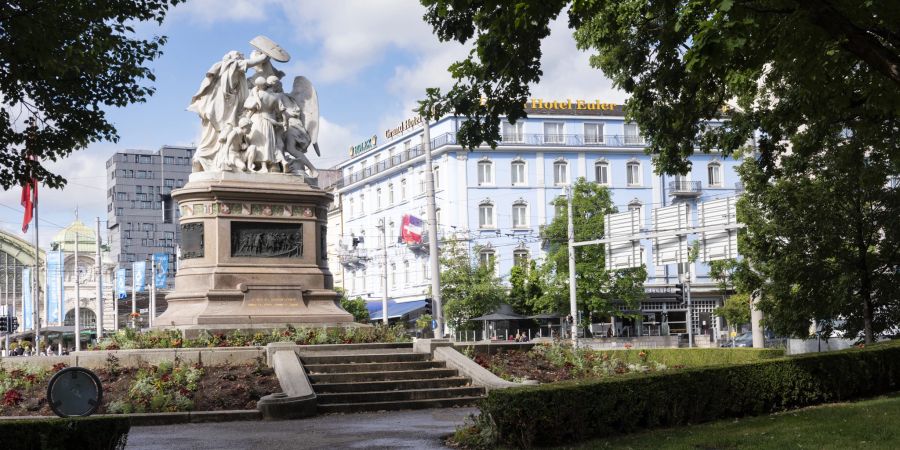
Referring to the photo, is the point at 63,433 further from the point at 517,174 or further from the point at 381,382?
the point at 517,174

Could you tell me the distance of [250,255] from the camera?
26359 millimetres

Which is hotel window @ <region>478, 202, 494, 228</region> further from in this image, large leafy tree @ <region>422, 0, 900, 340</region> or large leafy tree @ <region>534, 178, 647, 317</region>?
large leafy tree @ <region>422, 0, 900, 340</region>

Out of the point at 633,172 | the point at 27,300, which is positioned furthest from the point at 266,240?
the point at 27,300

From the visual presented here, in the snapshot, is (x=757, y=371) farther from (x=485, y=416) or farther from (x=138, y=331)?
(x=138, y=331)

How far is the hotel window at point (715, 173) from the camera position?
79.6 meters

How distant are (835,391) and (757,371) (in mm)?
2554

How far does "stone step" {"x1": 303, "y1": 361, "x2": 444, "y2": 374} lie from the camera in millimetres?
21922

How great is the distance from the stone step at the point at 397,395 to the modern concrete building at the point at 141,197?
153m

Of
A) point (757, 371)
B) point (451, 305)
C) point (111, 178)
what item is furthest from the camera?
point (111, 178)

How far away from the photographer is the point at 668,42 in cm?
1326

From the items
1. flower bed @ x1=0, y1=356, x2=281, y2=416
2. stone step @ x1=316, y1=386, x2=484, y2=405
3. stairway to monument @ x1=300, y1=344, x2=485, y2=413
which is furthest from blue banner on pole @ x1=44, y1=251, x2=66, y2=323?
stone step @ x1=316, y1=386, x2=484, y2=405

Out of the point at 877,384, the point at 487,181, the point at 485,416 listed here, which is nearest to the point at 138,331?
the point at 485,416

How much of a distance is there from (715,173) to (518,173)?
14.6m

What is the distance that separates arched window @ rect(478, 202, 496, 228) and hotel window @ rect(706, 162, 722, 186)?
1620 centimetres
